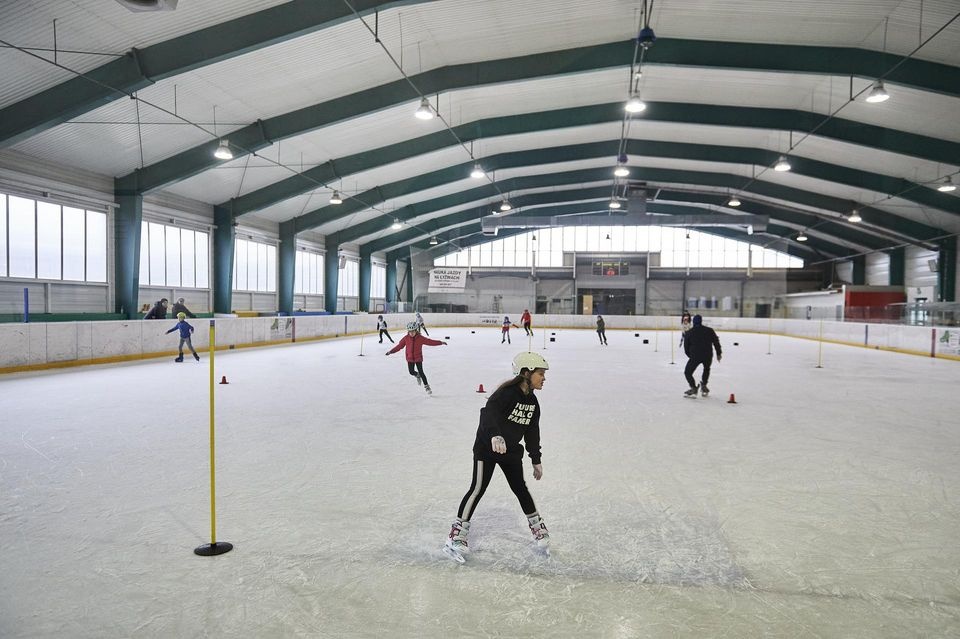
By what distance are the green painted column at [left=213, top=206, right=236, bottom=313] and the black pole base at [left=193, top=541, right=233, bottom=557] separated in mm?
24007

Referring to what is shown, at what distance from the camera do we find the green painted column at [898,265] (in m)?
35.4

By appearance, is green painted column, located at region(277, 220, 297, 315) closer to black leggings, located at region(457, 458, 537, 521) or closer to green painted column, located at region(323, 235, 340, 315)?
green painted column, located at region(323, 235, 340, 315)

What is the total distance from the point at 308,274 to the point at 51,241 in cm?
1673

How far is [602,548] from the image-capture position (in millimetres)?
3902

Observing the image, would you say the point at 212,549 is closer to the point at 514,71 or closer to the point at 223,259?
the point at 514,71

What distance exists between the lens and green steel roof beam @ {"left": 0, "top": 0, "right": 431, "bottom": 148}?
1176cm

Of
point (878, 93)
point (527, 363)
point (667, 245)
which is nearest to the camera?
point (527, 363)

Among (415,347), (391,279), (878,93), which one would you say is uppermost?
(878,93)

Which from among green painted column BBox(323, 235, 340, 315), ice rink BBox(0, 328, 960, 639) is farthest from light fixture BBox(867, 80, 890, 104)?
green painted column BBox(323, 235, 340, 315)

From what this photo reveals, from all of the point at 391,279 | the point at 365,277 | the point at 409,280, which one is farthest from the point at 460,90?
the point at 409,280

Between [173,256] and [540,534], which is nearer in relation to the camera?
[540,534]

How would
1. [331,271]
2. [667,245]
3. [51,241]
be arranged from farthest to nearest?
[667,245], [331,271], [51,241]

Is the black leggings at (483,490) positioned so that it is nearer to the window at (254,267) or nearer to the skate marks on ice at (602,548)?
the skate marks on ice at (602,548)

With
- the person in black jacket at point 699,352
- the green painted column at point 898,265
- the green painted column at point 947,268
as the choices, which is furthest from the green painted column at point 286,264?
the green painted column at point 898,265
